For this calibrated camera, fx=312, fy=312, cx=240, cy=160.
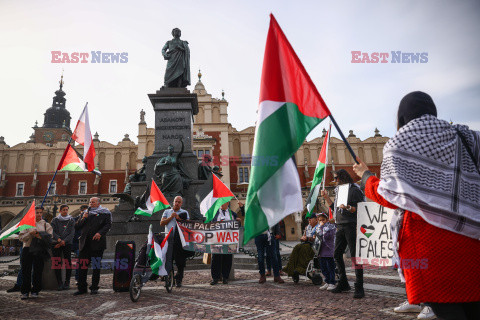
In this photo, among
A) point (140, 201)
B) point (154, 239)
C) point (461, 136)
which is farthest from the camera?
point (140, 201)

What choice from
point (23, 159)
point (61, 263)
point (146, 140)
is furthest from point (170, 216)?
point (23, 159)

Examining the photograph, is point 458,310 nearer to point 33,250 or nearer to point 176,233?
point 176,233

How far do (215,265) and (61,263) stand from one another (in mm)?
3094

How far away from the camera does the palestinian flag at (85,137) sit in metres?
7.32

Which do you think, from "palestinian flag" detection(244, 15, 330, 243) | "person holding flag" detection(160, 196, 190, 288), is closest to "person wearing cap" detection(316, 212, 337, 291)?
"person holding flag" detection(160, 196, 190, 288)

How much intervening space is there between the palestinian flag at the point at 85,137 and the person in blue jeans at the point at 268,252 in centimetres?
422

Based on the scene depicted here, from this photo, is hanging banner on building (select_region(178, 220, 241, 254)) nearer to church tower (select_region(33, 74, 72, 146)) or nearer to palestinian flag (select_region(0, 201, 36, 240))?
palestinian flag (select_region(0, 201, 36, 240))

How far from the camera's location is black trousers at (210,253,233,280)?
5.99 metres

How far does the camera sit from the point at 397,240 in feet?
5.96

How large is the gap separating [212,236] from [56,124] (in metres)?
69.8

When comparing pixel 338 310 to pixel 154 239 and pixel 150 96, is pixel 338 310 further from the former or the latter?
pixel 150 96

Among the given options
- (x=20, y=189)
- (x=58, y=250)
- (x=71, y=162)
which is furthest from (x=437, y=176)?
(x=20, y=189)

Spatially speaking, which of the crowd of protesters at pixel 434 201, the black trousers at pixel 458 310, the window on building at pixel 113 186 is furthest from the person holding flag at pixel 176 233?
the window on building at pixel 113 186

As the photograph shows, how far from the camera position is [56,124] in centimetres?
6431
